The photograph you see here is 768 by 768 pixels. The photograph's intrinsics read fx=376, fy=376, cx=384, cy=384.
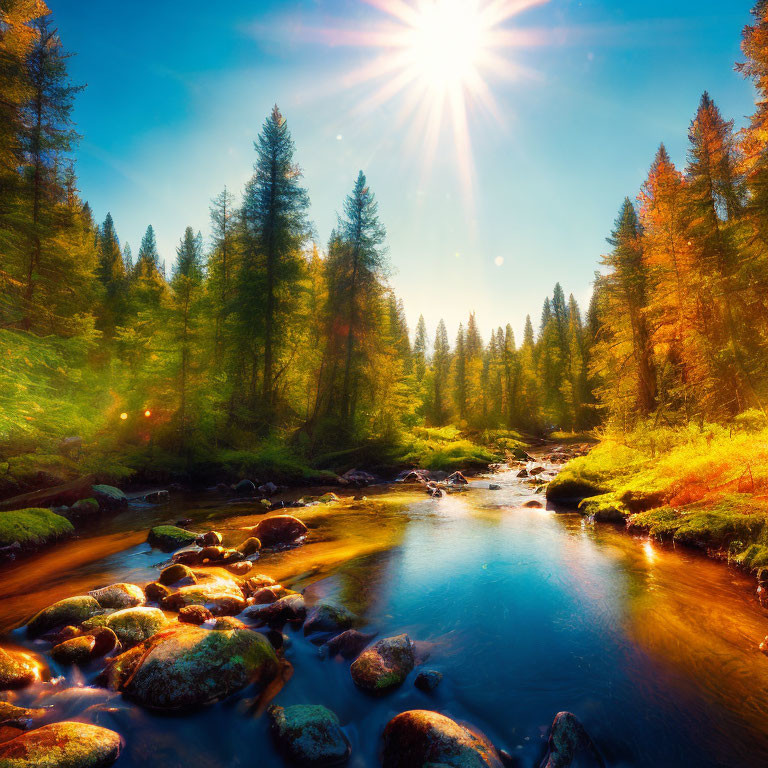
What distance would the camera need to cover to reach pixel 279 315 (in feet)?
71.9

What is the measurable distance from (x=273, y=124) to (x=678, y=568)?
27.3 meters

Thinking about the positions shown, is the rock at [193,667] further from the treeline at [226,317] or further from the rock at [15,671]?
the treeline at [226,317]

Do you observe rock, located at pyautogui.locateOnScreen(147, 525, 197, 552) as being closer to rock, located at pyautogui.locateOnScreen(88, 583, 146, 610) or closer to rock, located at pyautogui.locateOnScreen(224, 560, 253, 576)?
rock, located at pyautogui.locateOnScreen(224, 560, 253, 576)

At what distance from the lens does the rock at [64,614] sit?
16.9ft

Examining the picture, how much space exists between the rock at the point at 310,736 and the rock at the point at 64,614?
3.71 m

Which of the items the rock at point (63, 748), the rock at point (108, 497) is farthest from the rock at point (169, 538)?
the rock at point (63, 748)

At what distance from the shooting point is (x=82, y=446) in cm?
1511

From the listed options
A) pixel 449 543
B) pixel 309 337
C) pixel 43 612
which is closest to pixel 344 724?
pixel 43 612

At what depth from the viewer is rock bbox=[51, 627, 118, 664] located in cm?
446

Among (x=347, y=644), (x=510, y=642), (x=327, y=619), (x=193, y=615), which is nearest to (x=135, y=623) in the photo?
(x=193, y=615)

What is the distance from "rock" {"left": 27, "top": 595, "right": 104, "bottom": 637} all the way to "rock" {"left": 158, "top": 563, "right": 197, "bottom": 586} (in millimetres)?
1247

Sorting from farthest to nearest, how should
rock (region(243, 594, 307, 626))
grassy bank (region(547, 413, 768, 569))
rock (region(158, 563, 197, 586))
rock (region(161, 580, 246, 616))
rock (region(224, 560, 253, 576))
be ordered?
1. rock (region(224, 560, 253, 576))
2. grassy bank (region(547, 413, 768, 569))
3. rock (region(158, 563, 197, 586))
4. rock (region(161, 580, 246, 616))
5. rock (region(243, 594, 307, 626))

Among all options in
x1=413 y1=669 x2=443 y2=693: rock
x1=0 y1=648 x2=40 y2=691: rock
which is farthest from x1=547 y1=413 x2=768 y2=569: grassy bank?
x1=0 y1=648 x2=40 y2=691: rock

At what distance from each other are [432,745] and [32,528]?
10779 mm
